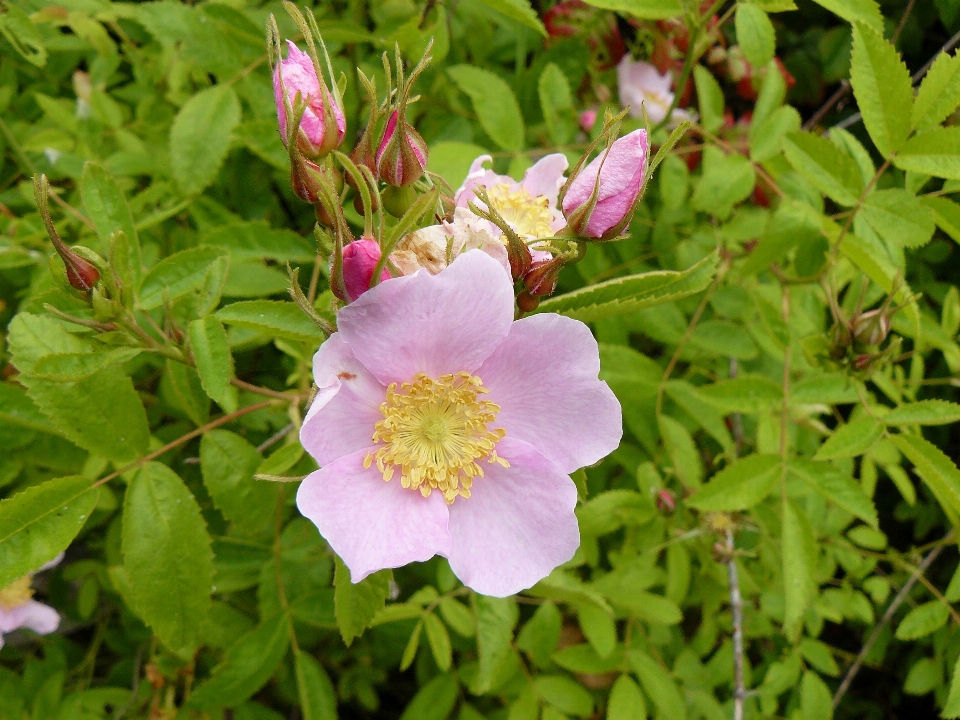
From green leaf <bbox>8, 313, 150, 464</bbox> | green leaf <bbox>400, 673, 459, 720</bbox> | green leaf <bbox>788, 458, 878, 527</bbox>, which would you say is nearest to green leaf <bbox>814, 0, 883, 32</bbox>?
green leaf <bbox>788, 458, 878, 527</bbox>

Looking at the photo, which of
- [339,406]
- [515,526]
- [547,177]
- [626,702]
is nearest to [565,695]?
[626,702]

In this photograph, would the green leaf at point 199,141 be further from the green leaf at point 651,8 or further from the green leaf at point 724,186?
the green leaf at point 724,186

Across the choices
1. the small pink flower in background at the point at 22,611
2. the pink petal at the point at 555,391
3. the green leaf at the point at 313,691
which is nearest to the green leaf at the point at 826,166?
the pink petal at the point at 555,391

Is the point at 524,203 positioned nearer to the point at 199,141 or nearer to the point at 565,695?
the point at 199,141

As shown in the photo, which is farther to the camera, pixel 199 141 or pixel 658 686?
pixel 658 686

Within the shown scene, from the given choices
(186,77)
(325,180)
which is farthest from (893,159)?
(186,77)

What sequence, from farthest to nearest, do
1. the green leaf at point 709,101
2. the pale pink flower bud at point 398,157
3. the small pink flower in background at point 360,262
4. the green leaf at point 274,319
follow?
the green leaf at point 709,101 < the green leaf at point 274,319 < the pale pink flower bud at point 398,157 < the small pink flower in background at point 360,262
